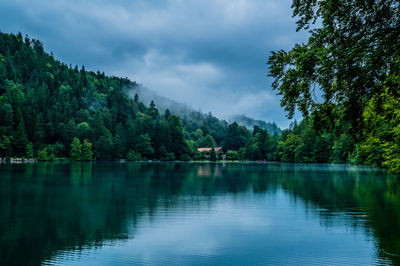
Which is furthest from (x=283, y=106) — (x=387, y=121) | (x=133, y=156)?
(x=133, y=156)

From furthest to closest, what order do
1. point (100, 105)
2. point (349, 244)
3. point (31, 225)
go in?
1. point (100, 105)
2. point (31, 225)
3. point (349, 244)

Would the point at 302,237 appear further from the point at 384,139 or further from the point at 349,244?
the point at 384,139

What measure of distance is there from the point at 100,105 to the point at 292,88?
14670 centimetres

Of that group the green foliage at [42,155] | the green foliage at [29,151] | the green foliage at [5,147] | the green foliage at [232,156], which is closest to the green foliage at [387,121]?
the green foliage at [5,147]

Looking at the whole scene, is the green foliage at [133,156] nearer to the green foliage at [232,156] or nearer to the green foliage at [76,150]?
the green foliage at [76,150]

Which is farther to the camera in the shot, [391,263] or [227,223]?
[227,223]

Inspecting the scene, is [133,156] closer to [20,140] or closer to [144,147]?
[144,147]

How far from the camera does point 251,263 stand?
10.2 metres

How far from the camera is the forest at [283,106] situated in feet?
30.3

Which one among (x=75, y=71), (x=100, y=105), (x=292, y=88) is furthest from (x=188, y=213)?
(x=75, y=71)

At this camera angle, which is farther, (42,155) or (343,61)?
(42,155)

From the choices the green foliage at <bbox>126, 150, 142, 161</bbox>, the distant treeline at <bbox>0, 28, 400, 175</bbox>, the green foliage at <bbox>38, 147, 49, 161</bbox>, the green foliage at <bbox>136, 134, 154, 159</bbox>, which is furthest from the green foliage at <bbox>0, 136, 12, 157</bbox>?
the green foliage at <bbox>136, 134, 154, 159</bbox>

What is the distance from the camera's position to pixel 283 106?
10984 millimetres

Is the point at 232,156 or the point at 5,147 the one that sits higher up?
the point at 5,147
